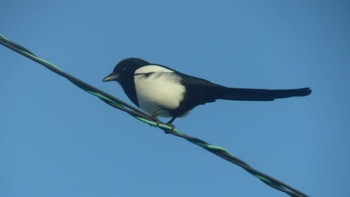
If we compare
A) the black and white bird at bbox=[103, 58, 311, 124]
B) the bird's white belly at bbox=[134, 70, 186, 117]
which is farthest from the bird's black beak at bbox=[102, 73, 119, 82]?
the bird's white belly at bbox=[134, 70, 186, 117]

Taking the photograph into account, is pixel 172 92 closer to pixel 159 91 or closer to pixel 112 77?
pixel 159 91

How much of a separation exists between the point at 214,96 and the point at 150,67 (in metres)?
0.67

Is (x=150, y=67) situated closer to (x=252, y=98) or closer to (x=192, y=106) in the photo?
(x=192, y=106)

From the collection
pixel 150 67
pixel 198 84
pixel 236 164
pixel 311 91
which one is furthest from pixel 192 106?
pixel 236 164

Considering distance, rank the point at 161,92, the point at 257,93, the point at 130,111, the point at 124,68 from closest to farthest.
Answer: the point at 130,111 < the point at 257,93 < the point at 161,92 < the point at 124,68

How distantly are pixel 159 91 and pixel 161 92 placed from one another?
0.8 inches

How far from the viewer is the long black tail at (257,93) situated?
3.14 m

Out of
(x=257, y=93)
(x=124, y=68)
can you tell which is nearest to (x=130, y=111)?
(x=257, y=93)

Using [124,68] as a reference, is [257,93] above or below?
below

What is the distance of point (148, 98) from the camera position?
395 centimetres

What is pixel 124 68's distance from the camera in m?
4.45

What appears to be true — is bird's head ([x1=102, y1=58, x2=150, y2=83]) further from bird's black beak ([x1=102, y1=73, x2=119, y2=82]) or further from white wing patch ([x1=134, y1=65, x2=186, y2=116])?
white wing patch ([x1=134, y1=65, x2=186, y2=116])

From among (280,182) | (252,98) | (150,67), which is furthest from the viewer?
(150,67)

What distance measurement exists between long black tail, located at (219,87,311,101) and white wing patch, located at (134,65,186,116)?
14.9 inches
